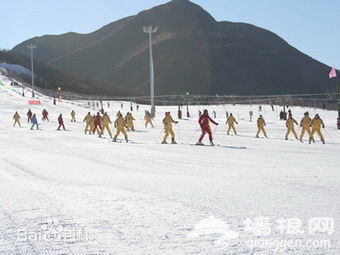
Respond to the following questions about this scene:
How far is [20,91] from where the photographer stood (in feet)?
230

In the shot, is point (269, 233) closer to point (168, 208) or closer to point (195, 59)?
point (168, 208)

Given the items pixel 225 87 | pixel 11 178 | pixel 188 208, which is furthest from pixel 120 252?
pixel 225 87

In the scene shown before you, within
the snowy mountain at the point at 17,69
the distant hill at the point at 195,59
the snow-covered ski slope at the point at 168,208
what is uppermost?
the distant hill at the point at 195,59

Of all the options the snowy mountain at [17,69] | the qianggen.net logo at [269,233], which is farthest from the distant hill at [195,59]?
the qianggen.net logo at [269,233]

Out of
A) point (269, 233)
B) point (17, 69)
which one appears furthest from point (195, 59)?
point (269, 233)

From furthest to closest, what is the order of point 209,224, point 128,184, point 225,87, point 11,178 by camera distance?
1. point 225,87
2. point 11,178
3. point 128,184
4. point 209,224

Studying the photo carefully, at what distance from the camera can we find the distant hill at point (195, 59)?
502 feet

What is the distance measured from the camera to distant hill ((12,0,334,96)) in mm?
152975

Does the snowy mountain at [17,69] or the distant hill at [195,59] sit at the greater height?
the distant hill at [195,59]

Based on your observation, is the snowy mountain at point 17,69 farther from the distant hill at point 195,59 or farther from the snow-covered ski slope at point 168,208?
the snow-covered ski slope at point 168,208

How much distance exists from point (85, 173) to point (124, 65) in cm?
16356

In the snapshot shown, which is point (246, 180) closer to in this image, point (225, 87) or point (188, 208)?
point (188, 208)

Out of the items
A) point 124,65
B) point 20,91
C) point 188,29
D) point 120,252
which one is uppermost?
point 188,29

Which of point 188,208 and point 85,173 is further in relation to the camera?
point 85,173
